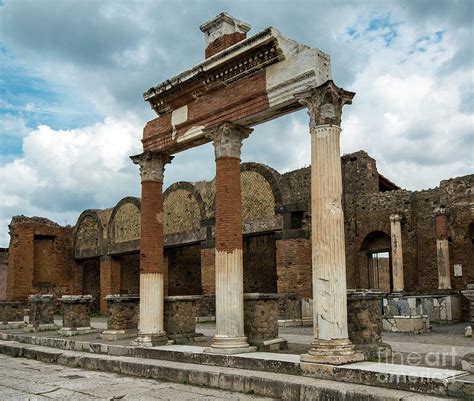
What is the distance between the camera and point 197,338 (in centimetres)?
1070

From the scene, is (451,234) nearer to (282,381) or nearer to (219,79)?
(219,79)

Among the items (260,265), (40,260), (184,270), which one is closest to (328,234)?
(260,265)

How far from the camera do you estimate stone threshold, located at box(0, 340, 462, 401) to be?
5598 mm

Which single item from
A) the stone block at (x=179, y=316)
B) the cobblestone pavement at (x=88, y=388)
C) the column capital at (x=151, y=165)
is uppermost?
the column capital at (x=151, y=165)

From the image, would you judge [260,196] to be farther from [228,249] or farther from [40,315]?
[228,249]

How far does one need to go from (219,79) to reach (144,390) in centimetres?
525

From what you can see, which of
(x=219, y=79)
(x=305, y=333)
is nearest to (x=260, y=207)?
(x=305, y=333)

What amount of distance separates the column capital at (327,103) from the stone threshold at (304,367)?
3189 millimetres

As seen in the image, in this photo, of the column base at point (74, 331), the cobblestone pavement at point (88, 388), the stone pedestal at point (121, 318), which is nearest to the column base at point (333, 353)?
the cobblestone pavement at point (88, 388)

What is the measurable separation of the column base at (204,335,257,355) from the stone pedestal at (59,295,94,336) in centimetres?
616

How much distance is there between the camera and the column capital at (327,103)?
23.8ft

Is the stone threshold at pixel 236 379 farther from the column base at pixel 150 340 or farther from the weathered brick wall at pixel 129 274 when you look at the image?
the weathered brick wall at pixel 129 274

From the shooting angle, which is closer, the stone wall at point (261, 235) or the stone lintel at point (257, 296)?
the stone lintel at point (257, 296)

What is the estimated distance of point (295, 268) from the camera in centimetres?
1549
